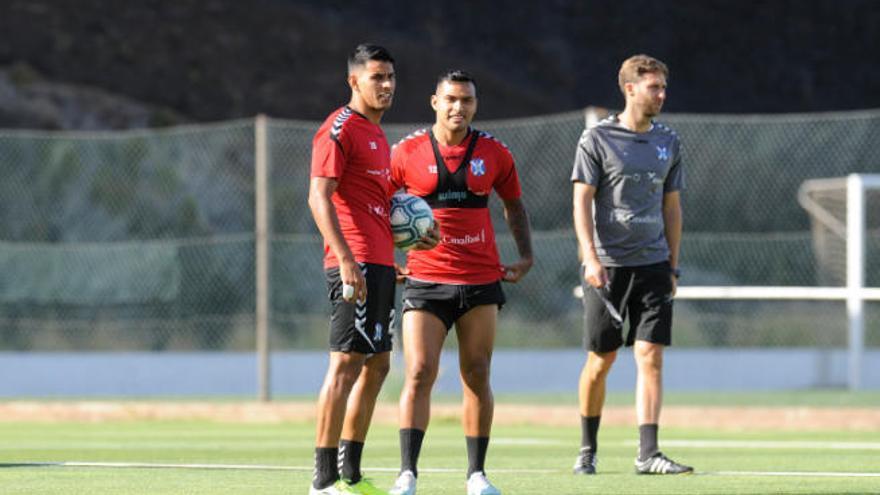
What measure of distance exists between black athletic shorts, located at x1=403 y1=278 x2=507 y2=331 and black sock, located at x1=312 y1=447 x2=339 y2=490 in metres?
1.11

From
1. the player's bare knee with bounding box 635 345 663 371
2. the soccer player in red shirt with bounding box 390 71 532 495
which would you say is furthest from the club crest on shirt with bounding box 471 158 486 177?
the player's bare knee with bounding box 635 345 663 371

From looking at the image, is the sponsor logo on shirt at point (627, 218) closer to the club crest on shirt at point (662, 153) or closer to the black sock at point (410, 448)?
the club crest on shirt at point (662, 153)

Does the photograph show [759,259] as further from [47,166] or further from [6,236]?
[6,236]

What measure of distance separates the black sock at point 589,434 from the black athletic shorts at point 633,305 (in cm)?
38

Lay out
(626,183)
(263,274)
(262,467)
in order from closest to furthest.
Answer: (626,183)
(262,467)
(263,274)

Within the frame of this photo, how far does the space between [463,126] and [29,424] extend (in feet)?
29.1

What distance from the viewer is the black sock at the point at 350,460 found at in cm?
904

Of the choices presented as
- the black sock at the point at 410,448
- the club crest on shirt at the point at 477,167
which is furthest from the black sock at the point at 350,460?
the club crest on shirt at the point at 477,167

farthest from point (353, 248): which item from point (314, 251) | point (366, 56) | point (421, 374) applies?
point (314, 251)

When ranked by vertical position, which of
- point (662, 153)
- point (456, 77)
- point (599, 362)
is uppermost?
point (456, 77)

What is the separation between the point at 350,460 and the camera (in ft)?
29.7

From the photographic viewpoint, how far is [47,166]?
71.8 feet

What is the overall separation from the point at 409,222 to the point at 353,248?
0.38m

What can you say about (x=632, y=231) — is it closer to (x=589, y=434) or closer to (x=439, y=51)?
(x=589, y=434)
